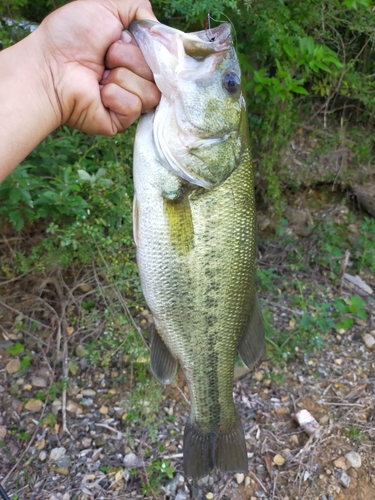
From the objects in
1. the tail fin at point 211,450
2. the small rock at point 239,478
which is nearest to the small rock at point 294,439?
the small rock at point 239,478

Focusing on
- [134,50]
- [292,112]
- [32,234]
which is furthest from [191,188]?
[292,112]

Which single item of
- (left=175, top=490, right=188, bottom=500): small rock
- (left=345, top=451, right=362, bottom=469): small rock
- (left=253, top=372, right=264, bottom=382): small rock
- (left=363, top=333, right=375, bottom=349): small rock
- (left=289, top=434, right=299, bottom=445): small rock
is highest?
(left=175, top=490, right=188, bottom=500): small rock

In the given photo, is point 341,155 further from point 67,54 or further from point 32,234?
point 67,54

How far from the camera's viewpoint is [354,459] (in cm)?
263

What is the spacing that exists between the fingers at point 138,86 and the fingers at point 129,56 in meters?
0.02

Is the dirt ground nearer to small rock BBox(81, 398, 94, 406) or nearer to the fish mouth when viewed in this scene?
small rock BBox(81, 398, 94, 406)

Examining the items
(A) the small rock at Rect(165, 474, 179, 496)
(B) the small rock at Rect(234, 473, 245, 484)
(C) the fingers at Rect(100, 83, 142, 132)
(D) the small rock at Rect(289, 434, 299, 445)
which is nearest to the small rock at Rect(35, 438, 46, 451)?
(A) the small rock at Rect(165, 474, 179, 496)

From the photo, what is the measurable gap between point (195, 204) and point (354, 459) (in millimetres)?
2192

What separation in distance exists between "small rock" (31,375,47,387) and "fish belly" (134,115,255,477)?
1352 millimetres

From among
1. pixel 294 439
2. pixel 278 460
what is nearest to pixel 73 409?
pixel 278 460

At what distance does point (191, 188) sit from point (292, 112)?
10.6 ft

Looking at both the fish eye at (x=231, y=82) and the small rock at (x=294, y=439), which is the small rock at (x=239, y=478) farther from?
the fish eye at (x=231, y=82)

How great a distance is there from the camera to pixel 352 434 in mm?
2752

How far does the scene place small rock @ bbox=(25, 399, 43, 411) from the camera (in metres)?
2.54
